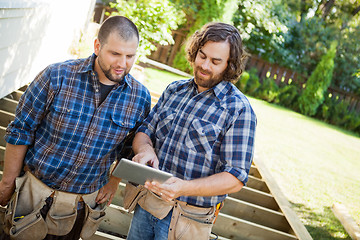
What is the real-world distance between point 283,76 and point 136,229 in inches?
547

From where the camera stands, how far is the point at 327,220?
473cm

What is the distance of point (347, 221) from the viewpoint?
173 inches

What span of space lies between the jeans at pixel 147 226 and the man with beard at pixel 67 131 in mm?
289

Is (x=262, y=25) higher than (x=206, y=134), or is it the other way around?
(x=262, y=25)

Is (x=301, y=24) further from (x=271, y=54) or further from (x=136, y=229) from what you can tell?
(x=136, y=229)

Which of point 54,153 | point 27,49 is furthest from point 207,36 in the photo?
point 27,49

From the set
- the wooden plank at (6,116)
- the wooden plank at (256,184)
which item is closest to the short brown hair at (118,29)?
the wooden plank at (6,116)

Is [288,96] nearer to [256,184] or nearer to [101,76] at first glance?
[256,184]

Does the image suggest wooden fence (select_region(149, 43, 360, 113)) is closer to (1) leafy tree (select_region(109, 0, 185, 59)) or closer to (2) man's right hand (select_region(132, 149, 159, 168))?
(1) leafy tree (select_region(109, 0, 185, 59))

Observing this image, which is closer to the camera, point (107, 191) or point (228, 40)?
point (228, 40)

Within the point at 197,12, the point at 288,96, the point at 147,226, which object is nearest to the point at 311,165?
the point at 147,226

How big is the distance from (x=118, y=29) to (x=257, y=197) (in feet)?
9.82

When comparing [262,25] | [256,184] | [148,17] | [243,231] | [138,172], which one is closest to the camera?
[138,172]

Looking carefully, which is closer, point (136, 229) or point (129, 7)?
point (136, 229)
